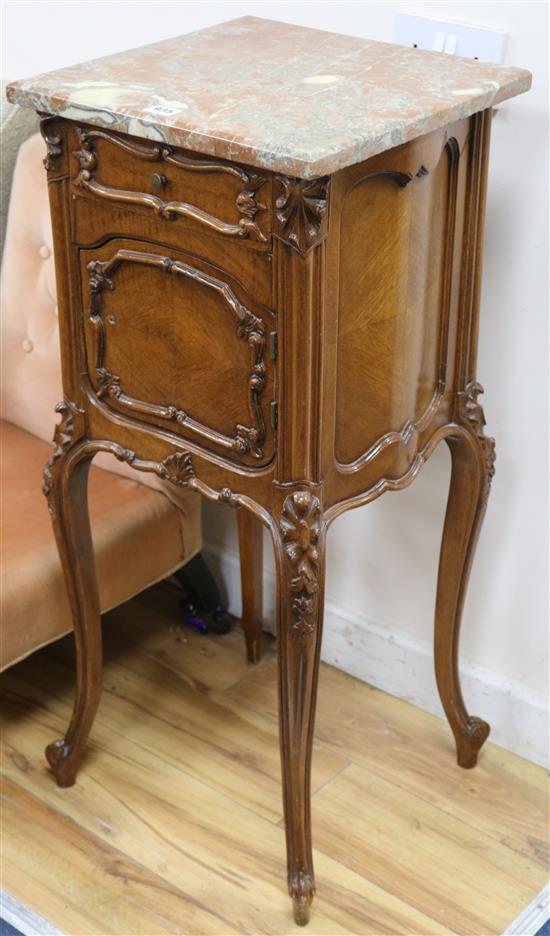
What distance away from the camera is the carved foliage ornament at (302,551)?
4.61 feet

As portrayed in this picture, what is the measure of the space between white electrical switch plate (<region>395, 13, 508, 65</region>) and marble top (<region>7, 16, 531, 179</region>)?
0.32 ft

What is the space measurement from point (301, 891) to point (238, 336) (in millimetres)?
753

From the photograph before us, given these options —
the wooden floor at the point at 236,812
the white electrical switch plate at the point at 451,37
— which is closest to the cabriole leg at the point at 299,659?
the wooden floor at the point at 236,812

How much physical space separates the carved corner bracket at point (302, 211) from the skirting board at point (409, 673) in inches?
36.9

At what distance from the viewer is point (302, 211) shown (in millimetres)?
1246

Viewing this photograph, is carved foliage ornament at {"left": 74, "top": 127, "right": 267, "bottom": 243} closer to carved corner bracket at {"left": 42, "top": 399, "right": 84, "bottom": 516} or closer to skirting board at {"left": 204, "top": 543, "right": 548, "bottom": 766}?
carved corner bracket at {"left": 42, "top": 399, "right": 84, "bottom": 516}

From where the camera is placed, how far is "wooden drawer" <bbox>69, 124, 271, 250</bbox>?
1290mm


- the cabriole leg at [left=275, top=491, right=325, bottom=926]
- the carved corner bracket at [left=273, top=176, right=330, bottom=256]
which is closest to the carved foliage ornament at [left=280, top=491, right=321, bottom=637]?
the cabriole leg at [left=275, top=491, right=325, bottom=926]

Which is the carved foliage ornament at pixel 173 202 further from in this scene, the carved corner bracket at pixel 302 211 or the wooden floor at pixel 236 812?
the wooden floor at pixel 236 812

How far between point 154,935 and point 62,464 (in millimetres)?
635

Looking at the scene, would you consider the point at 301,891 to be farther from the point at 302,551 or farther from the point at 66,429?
the point at 66,429

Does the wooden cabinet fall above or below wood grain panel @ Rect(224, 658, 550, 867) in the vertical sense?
above

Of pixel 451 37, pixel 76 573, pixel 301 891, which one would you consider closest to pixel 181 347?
pixel 76 573

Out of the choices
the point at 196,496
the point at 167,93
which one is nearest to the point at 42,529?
the point at 196,496
